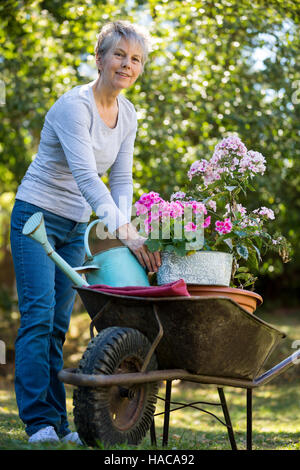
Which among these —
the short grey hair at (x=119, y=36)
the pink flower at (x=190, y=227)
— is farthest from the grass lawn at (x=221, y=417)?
the short grey hair at (x=119, y=36)

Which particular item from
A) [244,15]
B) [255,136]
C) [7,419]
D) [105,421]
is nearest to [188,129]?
[255,136]

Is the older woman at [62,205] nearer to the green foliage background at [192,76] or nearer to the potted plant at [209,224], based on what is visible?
the potted plant at [209,224]

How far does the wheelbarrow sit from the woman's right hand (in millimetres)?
220

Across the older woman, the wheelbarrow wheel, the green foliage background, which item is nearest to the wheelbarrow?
the wheelbarrow wheel

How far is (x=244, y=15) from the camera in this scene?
5797mm

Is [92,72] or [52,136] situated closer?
[52,136]

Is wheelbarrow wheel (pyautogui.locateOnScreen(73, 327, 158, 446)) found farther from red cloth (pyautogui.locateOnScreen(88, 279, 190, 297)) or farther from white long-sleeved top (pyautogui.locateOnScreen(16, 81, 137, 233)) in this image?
white long-sleeved top (pyautogui.locateOnScreen(16, 81, 137, 233))

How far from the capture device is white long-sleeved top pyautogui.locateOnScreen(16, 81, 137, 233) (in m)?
2.28

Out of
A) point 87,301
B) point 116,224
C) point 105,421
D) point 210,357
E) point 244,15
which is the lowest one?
point 105,421

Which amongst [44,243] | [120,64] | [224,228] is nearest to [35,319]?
[44,243]

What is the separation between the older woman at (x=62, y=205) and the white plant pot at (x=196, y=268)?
2.3 inches

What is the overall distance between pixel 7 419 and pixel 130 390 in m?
2.03

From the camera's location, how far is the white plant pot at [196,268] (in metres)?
2.24
